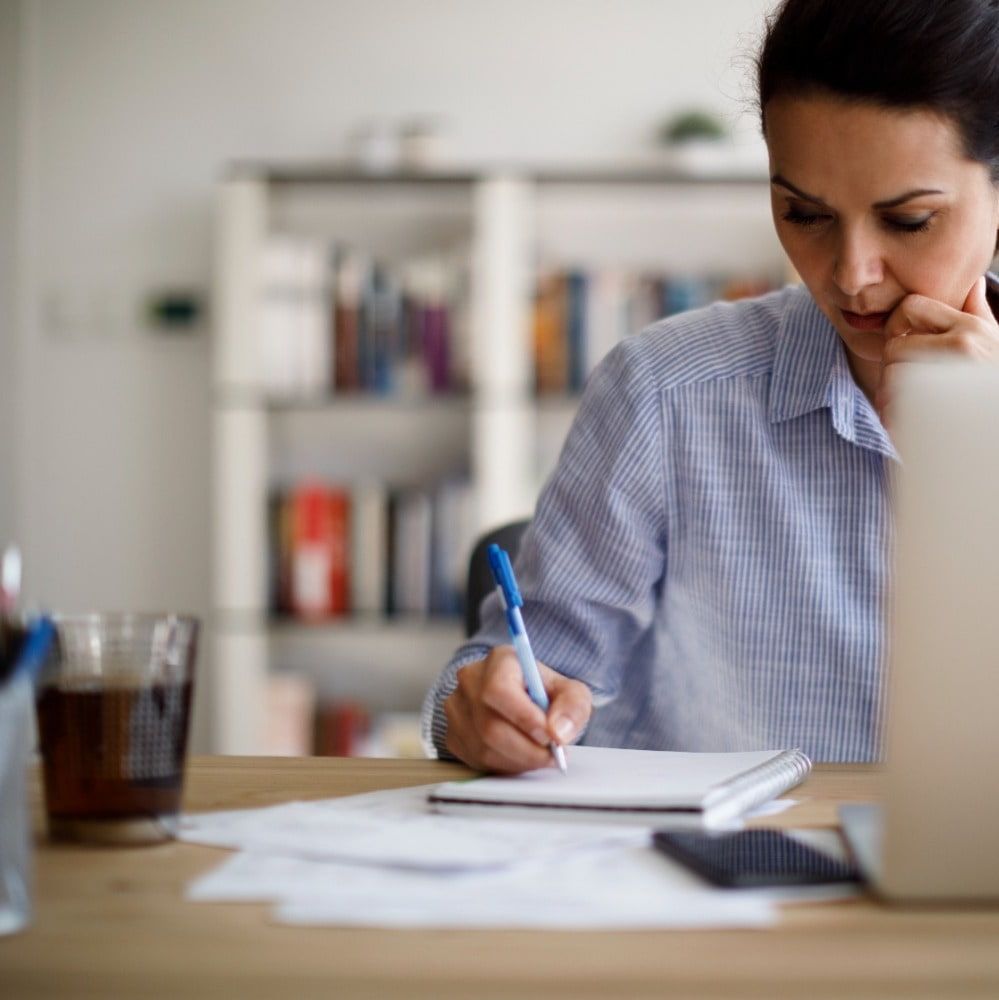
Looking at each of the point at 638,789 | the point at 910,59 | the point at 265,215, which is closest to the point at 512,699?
the point at 638,789

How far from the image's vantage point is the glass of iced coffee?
76cm

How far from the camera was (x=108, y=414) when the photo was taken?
12.6 feet

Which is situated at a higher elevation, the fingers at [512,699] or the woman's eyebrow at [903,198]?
the woman's eyebrow at [903,198]

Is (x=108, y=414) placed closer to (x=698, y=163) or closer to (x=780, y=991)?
(x=698, y=163)

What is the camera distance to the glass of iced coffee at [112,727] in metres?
0.76

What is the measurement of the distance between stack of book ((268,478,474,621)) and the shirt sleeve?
2.11m

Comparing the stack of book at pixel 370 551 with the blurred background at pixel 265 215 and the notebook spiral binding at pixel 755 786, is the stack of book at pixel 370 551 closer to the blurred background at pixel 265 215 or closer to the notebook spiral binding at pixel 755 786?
the blurred background at pixel 265 215

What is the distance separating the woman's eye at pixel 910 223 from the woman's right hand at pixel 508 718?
504 mm

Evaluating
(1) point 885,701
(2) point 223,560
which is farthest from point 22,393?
(1) point 885,701

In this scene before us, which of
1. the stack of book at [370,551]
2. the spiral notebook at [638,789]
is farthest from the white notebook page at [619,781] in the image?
the stack of book at [370,551]

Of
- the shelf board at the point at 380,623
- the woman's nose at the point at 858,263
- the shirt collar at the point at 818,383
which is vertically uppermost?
the woman's nose at the point at 858,263

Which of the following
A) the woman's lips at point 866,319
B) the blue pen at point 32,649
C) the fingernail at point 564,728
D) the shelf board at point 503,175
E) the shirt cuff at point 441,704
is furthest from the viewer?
the shelf board at point 503,175

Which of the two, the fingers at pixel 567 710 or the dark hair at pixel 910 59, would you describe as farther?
the dark hair at pixel 910 59

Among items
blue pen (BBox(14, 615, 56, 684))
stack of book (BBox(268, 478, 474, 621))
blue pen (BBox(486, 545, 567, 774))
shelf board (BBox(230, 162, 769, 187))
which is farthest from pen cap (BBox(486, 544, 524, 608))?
shelf board (BBox(230, 162, 769, 187))
